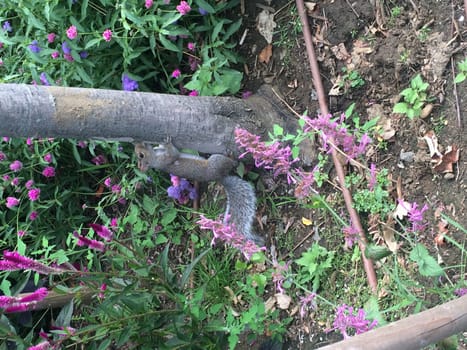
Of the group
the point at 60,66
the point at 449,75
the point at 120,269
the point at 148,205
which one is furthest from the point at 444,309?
the point at 60,66

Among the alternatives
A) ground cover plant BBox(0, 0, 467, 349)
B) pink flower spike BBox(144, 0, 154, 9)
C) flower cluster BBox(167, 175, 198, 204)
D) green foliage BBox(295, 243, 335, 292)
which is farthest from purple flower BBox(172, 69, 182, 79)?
green foliage BBox(295, 243, 335, 292)

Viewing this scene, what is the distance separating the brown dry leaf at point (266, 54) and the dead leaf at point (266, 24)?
4 centimetres

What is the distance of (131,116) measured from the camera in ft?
8.35

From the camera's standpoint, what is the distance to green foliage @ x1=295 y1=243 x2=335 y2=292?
280cm

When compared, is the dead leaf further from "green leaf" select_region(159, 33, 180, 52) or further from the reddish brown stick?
"green leaf" select_region(159, 33, 180, 52)

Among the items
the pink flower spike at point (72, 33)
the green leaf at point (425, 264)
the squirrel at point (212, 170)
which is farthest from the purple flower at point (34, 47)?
the green leaf at point (425, 264)

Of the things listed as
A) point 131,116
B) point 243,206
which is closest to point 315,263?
point 243,206

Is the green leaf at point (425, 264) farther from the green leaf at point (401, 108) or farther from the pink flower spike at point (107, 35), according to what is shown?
the pink flower spike at point (107, 35)

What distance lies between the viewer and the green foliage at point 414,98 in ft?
8.29

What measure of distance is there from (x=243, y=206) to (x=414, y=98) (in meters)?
1.15

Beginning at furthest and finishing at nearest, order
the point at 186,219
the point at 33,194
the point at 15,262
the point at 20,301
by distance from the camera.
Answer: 1. the point at 186,219
2. the point at 33,194
3. the point at 20,301
4. the point at 15,262

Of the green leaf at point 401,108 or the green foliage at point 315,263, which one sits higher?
the green leaf at point 401,108

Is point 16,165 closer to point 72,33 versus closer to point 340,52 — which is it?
point 72,33

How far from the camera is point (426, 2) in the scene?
2.61 m
